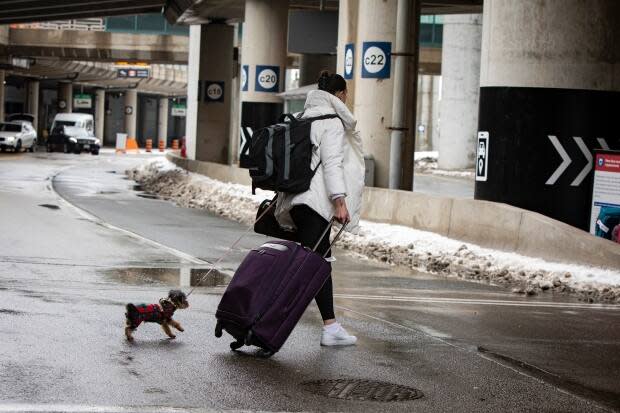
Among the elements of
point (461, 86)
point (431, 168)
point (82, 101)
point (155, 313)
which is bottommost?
point (431, 168)

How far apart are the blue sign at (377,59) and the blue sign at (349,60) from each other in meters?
1.06

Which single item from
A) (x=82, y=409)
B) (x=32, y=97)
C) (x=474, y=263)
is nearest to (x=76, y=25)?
(x=32, y=97)

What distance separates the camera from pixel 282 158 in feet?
27.5

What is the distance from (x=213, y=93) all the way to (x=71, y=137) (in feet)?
91.2

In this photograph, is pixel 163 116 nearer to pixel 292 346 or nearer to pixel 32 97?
pixel 32 97

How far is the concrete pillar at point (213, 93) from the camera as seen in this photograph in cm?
4575

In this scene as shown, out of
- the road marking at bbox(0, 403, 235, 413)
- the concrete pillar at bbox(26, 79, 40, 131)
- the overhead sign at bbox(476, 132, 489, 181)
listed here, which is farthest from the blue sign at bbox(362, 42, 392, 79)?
the concrete pillar at bbox(26, 79, 40, 131)

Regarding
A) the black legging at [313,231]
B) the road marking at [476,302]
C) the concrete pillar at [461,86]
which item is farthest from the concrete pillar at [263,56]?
the black legging at [313,231]

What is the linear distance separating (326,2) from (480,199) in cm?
2391

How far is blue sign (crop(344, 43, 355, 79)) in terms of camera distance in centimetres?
2536

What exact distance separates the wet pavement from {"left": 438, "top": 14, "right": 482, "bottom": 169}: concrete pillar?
3728 cm

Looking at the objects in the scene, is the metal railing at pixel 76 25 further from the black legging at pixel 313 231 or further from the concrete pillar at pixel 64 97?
the black legging at pixel 313 231

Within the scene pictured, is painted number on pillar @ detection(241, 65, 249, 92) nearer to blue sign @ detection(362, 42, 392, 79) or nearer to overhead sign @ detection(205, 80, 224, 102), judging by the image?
overhead sign @ detection(205, 80, 224, 102)

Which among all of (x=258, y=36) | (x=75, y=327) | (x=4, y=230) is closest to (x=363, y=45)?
(x=4, y=230)
